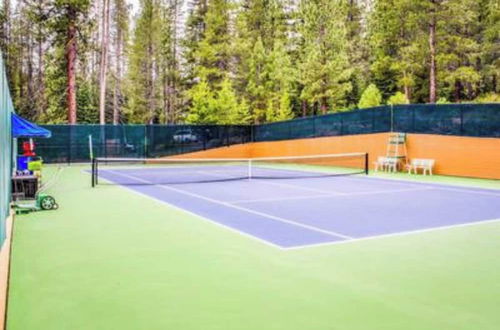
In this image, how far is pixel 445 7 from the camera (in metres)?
27.6

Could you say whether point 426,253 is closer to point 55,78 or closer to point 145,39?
point 55,78

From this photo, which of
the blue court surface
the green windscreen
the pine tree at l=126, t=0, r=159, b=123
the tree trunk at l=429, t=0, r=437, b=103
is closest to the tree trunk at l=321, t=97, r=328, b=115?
the tree trunk at l=429, t=0, r=437, b=103

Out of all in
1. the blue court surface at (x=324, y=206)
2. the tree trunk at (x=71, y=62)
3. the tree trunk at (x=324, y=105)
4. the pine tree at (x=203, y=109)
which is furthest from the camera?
the pine tree at (x=203, y=109)

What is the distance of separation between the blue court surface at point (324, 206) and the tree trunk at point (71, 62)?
14.8 m

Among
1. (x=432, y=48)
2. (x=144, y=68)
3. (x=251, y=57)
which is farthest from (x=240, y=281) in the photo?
(x=144, y=68)

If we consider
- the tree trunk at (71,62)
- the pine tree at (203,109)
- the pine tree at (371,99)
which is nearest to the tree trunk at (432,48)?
the pine tree at (371,99)

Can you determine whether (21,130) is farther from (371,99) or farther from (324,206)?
(371,99)

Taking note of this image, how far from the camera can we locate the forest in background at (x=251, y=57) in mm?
27469

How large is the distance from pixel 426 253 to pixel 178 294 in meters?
2.78

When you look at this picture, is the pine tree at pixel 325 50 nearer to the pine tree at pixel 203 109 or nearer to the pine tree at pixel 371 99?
the pine tree at pixel 371 99

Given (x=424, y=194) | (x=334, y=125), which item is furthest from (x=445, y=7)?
(x=424, y=194)

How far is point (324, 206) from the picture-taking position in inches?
353

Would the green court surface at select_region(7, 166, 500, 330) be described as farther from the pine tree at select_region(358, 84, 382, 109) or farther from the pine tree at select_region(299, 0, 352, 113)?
the pine tree at select_region(299, 0, 352, 113)

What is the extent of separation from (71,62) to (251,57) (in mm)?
12392
